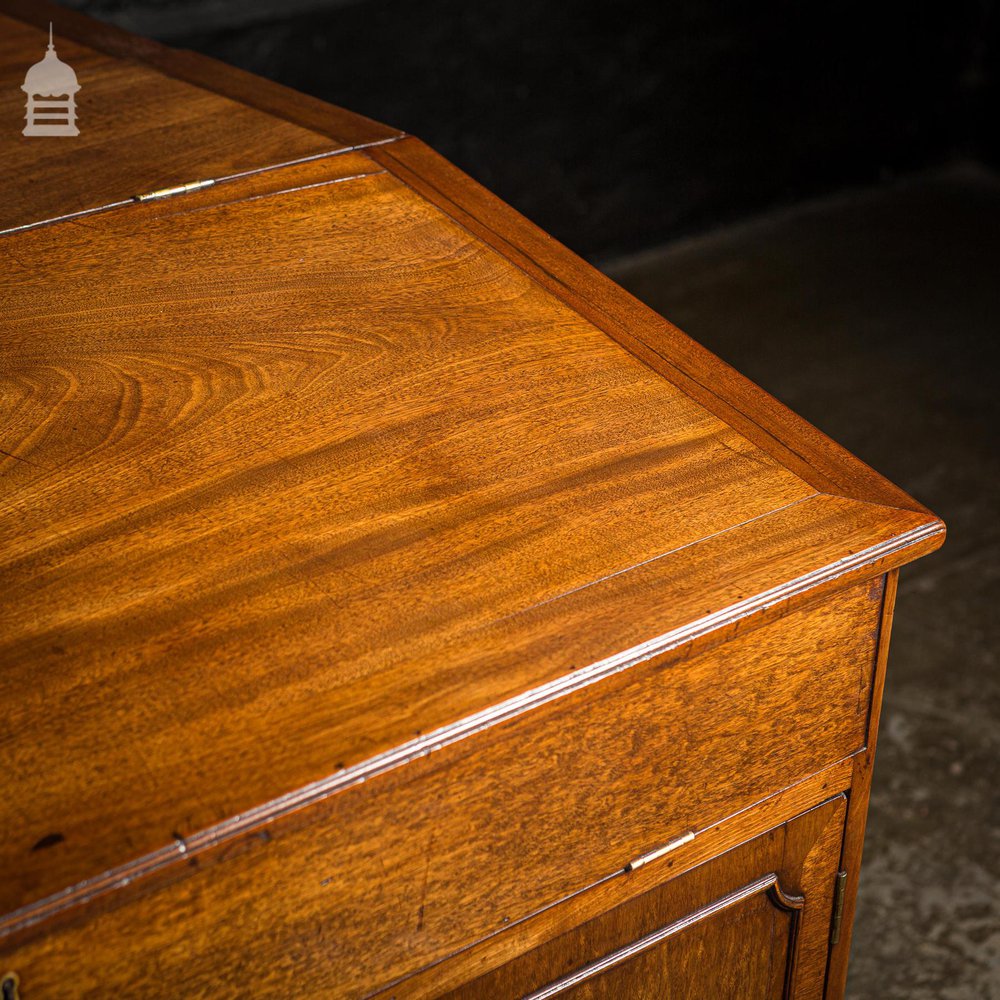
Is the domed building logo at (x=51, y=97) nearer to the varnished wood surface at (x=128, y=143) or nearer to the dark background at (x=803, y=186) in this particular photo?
the varnished wood surface at (x=128, y=143)

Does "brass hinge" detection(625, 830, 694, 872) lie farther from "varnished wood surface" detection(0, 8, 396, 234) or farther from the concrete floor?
the concrete floor

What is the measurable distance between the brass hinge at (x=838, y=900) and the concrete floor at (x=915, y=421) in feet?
2.42

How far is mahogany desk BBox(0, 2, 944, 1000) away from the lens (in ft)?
2.21

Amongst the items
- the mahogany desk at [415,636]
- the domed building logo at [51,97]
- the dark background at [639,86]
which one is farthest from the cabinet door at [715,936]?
the dark background at [639,86]

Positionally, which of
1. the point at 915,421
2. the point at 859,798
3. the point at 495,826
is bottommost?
the point at 915,421

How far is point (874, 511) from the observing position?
83cm

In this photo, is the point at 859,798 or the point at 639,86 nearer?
the point at 859,798

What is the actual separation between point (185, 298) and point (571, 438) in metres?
0.41

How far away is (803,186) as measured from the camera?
372cm

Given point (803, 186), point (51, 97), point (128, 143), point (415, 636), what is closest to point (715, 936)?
point (415, 636)

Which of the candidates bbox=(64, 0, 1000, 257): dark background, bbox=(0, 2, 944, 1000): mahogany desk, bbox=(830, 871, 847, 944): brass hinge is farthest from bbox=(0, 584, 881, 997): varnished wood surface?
bbox=(64, 0, 1000, 257): dark background

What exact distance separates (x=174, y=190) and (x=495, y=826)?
0.81 metres

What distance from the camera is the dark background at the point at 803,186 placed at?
2.25m

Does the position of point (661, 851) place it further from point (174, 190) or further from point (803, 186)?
point (803, 186)
